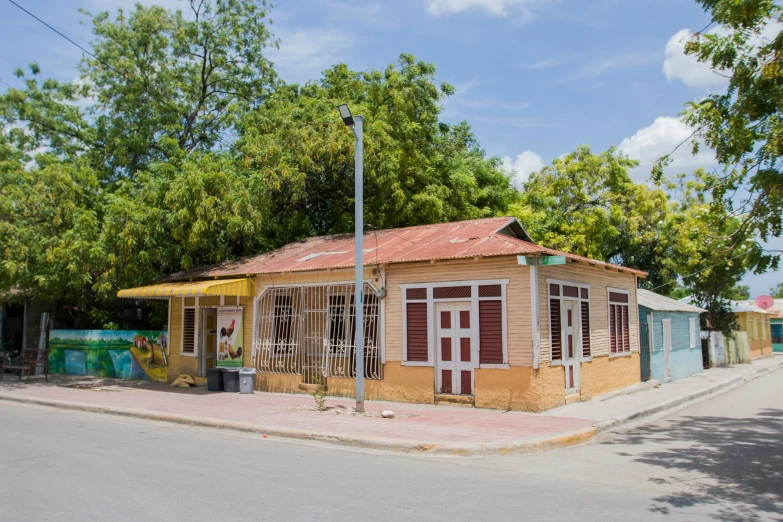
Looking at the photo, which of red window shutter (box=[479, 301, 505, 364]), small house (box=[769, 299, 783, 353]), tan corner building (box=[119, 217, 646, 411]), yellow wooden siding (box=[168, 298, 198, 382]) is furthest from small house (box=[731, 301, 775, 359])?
yellow wooden siding (box=[168, 298, 198, 382])

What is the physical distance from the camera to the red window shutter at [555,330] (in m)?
13.7

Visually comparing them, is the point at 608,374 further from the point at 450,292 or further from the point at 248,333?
the point at 248,333

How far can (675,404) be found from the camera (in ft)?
49.1

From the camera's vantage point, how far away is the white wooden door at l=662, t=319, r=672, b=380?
20609 millimetres

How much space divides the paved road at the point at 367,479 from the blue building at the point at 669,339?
860 centimetres

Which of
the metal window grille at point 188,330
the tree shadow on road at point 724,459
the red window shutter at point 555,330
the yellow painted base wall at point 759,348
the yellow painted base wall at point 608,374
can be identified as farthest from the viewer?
the yellow painted base wall at point 759,348

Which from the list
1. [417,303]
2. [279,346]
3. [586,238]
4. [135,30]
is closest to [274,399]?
[279,346]

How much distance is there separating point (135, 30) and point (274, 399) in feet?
53.4

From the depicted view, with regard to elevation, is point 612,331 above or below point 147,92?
below

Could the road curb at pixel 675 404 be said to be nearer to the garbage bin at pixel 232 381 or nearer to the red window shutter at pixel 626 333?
the red window shutter at pixel 626 333

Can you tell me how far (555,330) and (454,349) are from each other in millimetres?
2387

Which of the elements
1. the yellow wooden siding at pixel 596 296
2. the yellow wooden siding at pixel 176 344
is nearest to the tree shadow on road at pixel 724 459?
Answer: the yellow wooden siding at pixel 596 296

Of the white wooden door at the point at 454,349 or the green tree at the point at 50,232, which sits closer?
the white wooden door at the point at 454,349

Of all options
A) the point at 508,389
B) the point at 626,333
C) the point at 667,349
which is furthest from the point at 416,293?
the point at 667,349
